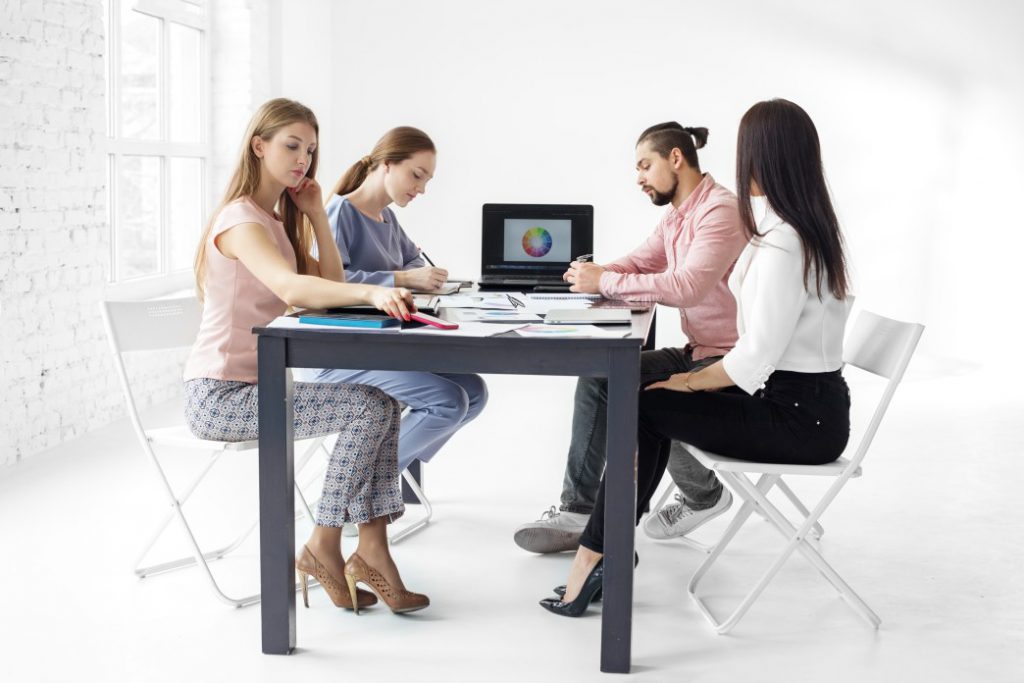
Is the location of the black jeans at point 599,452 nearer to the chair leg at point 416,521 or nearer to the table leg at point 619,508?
the chair leg at point 416,521

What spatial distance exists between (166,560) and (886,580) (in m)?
2.05

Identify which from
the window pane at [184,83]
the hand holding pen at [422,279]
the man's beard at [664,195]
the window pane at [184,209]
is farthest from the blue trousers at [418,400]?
the window pane at [184,83]

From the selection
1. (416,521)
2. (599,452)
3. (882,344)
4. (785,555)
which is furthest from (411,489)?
(882,344)

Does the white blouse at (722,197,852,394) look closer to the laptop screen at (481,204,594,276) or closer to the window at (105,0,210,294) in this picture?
the laptop screen at (481,204,594,276)

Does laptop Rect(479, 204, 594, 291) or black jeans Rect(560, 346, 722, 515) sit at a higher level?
laptop Rect(479, 204, 594, 291)

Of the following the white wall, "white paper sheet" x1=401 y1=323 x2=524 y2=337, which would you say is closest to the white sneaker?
"white paper sheet" x1=401 y1=323 x2=524 y2=337

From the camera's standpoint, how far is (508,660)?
2.63m

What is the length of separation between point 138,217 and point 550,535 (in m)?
3.33

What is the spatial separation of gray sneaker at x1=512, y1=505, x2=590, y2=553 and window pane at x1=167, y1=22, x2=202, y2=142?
3.64 meters

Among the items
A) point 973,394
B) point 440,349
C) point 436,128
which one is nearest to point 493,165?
point 436,128

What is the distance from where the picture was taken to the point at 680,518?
11.6 feet

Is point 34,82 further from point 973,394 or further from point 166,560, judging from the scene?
point 973,394

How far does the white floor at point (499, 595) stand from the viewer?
2.62 m

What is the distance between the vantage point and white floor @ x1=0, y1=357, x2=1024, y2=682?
2.62m
